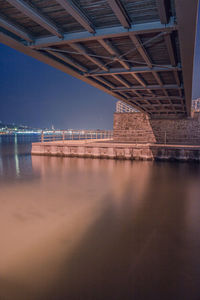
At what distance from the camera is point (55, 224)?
140 inches

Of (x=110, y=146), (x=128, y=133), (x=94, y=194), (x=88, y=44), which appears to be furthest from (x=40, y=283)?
(x=128, y=133)

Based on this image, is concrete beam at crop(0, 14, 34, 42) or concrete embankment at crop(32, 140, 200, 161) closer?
concrete beam at crop(0, 14, 34, 42)

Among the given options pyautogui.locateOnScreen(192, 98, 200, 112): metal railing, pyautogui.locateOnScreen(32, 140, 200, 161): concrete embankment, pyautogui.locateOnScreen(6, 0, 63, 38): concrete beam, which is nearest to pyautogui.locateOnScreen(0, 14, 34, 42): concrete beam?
pyautogui.locateOnScreen(6, 0, 63, 38): concrete beam

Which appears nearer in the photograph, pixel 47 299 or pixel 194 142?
pixel 47 299

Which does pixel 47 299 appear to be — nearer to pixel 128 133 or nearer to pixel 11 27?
pixel 11 27

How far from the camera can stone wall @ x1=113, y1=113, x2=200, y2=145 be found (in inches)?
639

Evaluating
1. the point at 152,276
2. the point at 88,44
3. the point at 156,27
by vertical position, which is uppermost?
the point at 88,44

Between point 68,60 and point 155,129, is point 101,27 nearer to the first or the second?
point 68,60

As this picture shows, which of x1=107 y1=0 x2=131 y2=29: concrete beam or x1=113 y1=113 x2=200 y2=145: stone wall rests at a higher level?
x1=107 y1=0 x2=131 y2=29: concrete beam

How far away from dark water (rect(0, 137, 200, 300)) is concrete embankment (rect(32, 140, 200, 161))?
467 cm

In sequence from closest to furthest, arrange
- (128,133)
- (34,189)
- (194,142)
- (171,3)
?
(171,3) < (34,189) < (194,142) < (128,133)

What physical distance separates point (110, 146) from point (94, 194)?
625 cm

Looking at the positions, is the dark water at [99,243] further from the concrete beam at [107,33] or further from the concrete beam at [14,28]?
the concrete beam at [14,28]

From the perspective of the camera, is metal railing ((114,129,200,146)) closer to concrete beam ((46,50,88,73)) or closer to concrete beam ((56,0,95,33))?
concrete beam ((46,50,88,73))
